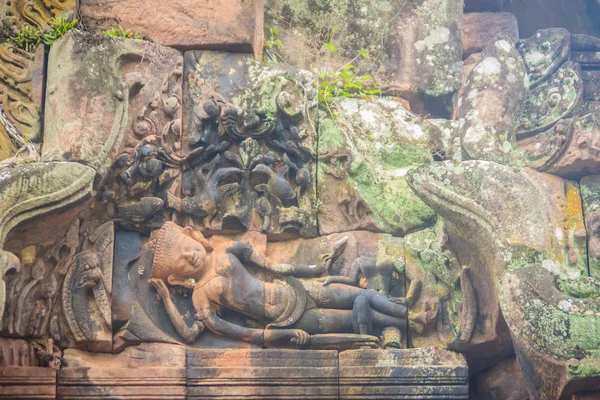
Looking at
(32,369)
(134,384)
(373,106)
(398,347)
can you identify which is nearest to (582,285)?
(398,347)

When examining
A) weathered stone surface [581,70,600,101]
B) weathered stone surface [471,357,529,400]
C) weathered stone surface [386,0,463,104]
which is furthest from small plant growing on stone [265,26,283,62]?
weathered stone surface [471,357,529,400]

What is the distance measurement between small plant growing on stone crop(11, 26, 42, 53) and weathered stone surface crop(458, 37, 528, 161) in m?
2.95

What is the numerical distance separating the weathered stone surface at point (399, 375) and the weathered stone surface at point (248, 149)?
3.13 ft

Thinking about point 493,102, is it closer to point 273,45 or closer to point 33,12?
point 273,45

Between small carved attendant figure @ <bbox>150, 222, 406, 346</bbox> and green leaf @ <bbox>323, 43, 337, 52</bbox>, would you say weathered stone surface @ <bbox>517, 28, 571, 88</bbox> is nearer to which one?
green leaf @ <bbox>323, 43, 337, 52</bbox>

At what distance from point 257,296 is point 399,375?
103 cm

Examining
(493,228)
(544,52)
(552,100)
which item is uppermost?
(544,52)

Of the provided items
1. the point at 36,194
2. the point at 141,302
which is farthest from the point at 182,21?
the point at 141,302

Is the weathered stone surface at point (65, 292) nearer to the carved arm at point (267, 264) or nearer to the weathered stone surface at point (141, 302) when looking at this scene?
the weathered stone surface at point (141, 302)

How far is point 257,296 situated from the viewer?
878 cm

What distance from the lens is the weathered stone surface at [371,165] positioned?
9.19m

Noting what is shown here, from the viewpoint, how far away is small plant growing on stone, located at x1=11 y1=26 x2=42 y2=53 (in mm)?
9078

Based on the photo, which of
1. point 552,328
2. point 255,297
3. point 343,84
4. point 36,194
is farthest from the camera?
point 343,84

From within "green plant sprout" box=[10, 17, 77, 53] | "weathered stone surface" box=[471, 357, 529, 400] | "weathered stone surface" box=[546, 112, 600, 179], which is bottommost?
"weathered stone surface" box=[471, 357, 529, 400]
